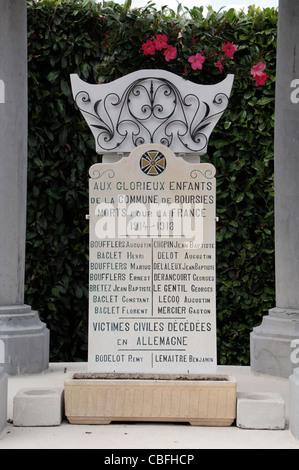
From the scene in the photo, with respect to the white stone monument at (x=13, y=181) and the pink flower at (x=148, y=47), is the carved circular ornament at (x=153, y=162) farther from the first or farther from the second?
the pink flower at (x=148, y=47)

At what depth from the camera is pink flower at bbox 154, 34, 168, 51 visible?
672 centimetres

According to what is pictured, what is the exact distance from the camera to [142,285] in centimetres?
450

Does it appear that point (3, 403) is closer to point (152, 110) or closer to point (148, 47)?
point (152, 110)

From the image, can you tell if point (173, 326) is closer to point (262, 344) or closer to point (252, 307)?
point (262, 344)

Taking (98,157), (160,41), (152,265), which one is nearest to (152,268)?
(152,265)

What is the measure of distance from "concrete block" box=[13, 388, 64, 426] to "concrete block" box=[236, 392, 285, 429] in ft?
3.45

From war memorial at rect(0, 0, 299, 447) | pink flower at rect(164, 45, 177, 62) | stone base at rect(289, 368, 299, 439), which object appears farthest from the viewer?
pink flower at rect(164, 45, 177, 62)

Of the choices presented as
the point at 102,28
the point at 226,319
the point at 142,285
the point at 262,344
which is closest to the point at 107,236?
the point at 142,285

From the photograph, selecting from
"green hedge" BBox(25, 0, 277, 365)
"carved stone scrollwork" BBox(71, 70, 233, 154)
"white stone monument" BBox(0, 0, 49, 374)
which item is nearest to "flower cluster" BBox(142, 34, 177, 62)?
"green hedge" BBox(25, 0, 277, 365)

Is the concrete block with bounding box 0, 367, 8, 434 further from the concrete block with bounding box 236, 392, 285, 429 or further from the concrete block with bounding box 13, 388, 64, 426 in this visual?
the concrete block with bounding box 236, 392, 285, 429

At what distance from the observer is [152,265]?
4504 mm

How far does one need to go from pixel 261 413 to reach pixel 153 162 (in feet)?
5.51

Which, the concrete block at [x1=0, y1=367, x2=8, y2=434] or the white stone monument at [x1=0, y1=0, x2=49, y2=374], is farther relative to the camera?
the white stone monument at [x1=0, y1=0, x2=49, y2=374]

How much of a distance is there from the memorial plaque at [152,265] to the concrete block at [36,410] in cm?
42
